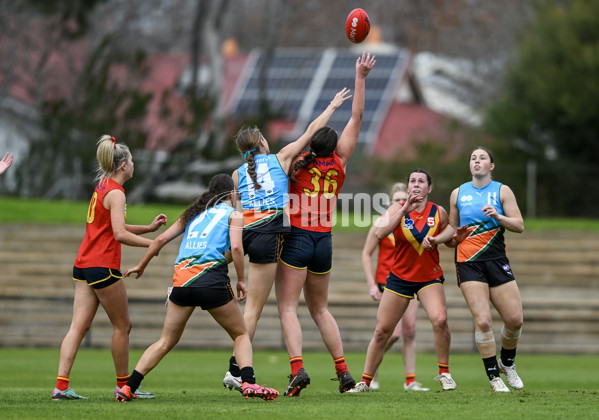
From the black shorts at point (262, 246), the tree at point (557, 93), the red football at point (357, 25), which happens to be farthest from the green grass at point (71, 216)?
the black shorts at point (262, 246)

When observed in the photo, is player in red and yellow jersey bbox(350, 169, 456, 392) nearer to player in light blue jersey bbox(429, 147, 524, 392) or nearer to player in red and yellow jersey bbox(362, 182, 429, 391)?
player in light blue jersey bbox(429, 147, 524, 392)

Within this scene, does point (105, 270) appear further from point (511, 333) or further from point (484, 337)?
point (511, 333)

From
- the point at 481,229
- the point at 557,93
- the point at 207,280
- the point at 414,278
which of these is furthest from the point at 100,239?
the point at 557,93

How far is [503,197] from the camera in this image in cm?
849

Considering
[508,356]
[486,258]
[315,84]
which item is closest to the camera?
[486,258]

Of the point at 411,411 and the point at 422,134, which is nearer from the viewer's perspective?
the point at 411,411

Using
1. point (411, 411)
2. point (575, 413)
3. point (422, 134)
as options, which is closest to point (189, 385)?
point (411, 411)

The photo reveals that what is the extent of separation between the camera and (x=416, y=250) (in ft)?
28.5

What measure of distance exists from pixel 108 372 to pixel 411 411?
21.6 ft

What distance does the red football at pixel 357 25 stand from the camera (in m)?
8.89

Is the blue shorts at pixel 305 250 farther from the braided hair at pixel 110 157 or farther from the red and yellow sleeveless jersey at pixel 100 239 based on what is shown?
the braided hair at pixel 110 157

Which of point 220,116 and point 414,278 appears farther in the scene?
point 220,116

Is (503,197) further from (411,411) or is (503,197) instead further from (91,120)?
(91,120)

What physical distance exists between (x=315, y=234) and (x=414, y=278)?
1101 millimetres
